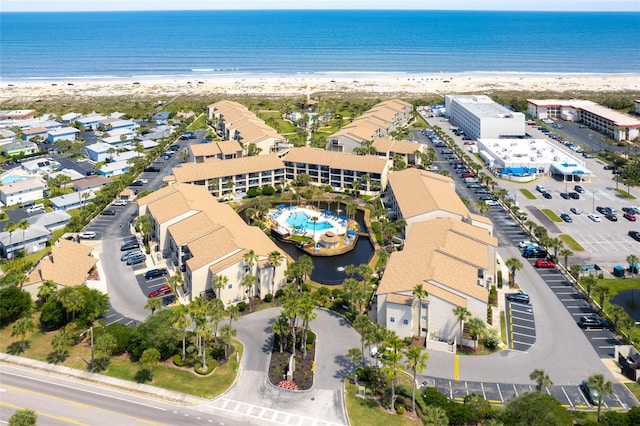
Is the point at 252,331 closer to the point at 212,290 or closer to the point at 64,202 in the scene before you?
the point at 212,290

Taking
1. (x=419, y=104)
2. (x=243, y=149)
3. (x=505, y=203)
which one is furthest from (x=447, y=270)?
(x=419, y=104)

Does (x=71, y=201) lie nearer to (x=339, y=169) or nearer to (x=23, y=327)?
(x=23, y=327)

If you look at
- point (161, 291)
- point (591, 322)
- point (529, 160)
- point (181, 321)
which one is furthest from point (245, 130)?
Answer: point (591, 322)

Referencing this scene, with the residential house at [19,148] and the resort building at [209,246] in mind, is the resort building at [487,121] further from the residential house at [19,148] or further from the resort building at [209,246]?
the residential house at [19,148]

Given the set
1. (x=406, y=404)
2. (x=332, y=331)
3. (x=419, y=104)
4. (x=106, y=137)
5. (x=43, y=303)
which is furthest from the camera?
(x=419, y=104)

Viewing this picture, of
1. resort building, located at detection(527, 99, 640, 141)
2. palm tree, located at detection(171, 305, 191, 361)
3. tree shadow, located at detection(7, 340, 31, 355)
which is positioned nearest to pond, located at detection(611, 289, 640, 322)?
palm tree, located at detection(171, 305, 191, 361)

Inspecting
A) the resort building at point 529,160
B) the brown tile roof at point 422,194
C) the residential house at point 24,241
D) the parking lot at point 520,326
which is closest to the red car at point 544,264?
the parking lot at point 520,326

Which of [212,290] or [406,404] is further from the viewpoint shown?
[212,290]
